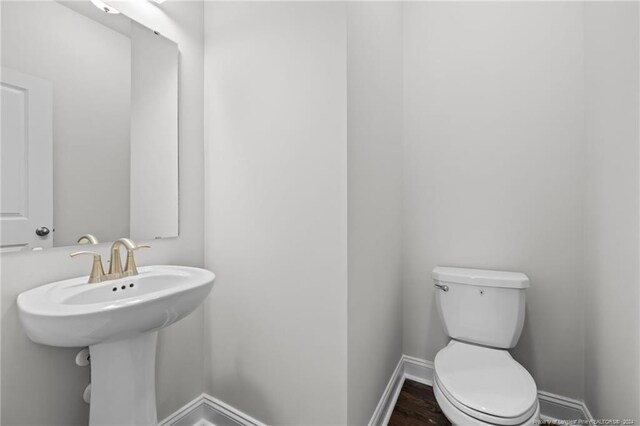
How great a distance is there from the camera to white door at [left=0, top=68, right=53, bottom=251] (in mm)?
892

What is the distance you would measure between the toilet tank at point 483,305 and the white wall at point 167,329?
1.30 metres

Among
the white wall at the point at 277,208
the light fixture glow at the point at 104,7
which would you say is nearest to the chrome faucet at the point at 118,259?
the white wall at the point at 277,208

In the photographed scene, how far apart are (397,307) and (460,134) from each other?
3.57ft

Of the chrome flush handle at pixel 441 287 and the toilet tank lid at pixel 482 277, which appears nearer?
the toilet tank lid at pixel 482 277

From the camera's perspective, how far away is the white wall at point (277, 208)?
1107 millimetres

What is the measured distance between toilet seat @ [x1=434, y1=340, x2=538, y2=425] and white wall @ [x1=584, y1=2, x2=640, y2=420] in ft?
1.02

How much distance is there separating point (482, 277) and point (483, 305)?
0.14m

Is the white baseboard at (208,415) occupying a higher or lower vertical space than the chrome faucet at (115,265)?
lower

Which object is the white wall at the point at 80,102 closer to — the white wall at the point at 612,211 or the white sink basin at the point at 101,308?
the white sink basin at the point at 101,308

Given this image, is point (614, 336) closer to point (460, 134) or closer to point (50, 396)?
point (460, 134)

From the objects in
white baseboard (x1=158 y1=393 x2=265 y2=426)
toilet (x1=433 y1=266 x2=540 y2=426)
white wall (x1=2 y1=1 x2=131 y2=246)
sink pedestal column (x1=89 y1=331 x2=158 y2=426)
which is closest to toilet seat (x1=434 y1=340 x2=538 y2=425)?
toilet (x1=433 y1=266 x2=540 y2=426)

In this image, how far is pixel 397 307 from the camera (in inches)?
68.9

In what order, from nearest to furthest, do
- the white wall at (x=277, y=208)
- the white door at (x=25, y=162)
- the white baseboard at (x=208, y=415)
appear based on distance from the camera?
the white door at (x=25, y=162), the white wall at (x=277, y=208), the white baseboard at (x=208, y=415)

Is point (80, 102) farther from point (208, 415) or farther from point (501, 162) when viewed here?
point (501, 162)
